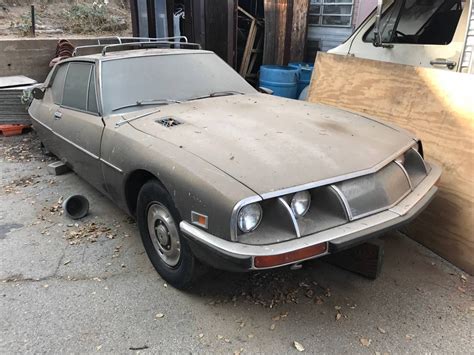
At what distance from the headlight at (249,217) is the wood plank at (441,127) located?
1.73 meters

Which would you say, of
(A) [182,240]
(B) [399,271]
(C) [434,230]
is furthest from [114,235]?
(C) [434,230]

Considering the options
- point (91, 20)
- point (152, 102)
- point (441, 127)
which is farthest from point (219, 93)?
point (91, 20)

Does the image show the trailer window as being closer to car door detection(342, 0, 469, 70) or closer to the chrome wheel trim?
car door detection(342, 0, 469, 70)

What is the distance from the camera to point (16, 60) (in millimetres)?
7535

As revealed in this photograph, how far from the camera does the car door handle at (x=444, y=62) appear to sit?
3824 millimetres

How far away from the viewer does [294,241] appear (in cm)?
204

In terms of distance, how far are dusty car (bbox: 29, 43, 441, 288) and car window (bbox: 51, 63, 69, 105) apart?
0.32 meters

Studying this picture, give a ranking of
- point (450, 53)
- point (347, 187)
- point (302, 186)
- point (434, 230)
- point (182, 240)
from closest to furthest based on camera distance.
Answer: point (302, 186), point (347, 187), point (182, 240), point (434, 230), point (450, 53)

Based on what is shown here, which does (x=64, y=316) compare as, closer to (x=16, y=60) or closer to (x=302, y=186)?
(x=302, y=186)

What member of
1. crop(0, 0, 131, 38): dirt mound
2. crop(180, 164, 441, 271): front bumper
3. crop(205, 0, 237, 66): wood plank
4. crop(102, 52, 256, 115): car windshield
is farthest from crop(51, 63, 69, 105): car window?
crop(0, 0, 131, 38): dirt mound

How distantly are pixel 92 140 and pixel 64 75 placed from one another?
51.5 inches

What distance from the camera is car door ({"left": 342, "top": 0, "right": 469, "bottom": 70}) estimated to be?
420 cm

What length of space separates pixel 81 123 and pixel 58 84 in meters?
1.09

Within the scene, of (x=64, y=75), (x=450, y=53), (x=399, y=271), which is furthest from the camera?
(x=64, y=75)
